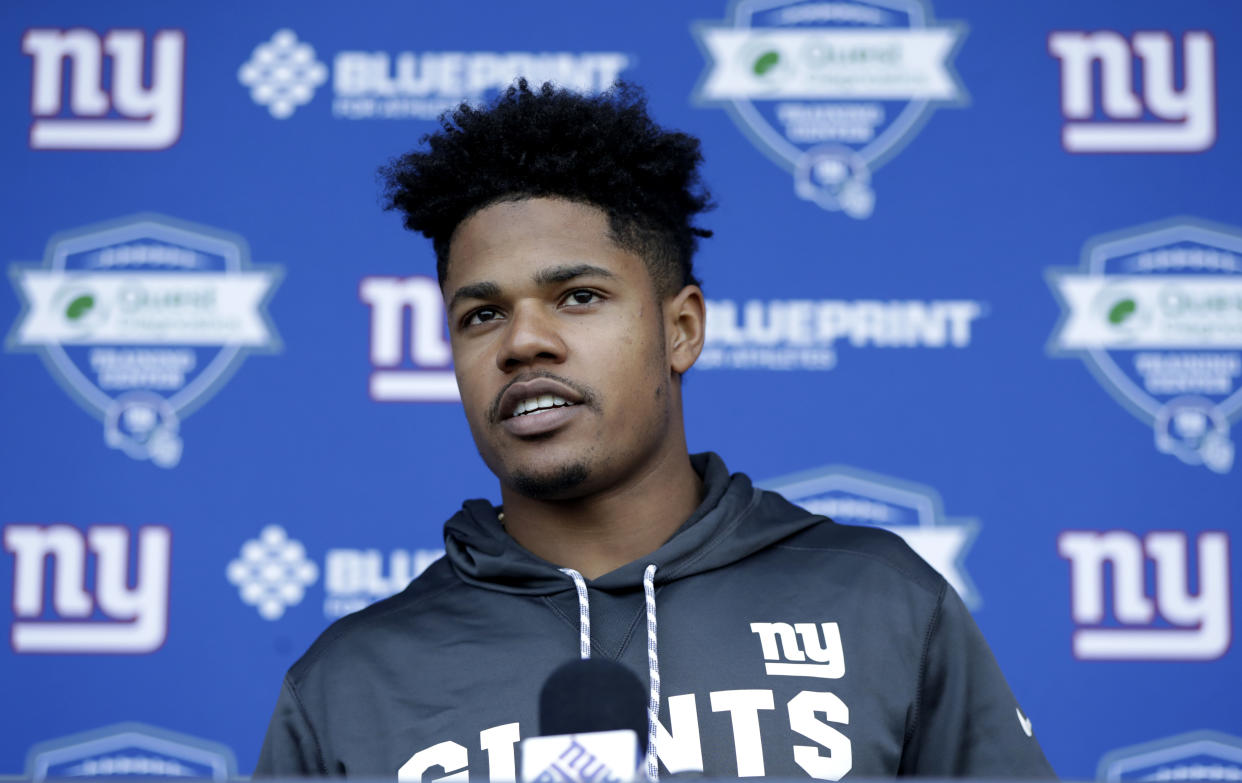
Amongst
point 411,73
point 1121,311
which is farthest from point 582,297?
point 1121,311

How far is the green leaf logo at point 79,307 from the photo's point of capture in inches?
92.9

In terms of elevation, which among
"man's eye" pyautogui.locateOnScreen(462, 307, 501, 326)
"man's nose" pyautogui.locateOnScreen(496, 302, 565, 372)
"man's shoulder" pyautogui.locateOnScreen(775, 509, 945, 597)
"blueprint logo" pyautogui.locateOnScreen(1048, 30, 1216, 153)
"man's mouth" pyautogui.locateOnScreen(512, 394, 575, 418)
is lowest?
"man's shoulder" pyautogui.locateOnScreen(775, 509, 945, 597)

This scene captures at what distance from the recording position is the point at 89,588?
2287 millimetres

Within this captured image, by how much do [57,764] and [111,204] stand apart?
96cm

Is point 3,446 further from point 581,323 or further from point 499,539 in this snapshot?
point 581,323

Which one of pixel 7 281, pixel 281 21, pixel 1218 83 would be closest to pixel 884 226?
pixel 1218 83

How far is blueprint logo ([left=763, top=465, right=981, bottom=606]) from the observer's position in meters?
2.29

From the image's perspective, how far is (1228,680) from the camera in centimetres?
223

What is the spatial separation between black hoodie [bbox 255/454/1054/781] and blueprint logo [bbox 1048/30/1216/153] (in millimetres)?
1257

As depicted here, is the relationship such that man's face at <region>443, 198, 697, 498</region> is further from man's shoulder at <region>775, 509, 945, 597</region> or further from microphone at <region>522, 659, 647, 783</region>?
microphone at <region>522, 659, 647, 783</region>

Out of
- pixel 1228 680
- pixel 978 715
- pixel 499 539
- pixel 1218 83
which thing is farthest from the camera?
pixel 1218 83

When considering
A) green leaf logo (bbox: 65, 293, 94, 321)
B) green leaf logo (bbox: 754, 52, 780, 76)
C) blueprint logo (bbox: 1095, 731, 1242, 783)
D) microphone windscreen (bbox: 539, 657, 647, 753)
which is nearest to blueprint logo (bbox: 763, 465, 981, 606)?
blueprint logo (bbox: 1095, 731, 1242, 783)

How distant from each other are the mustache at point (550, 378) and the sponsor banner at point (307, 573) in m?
1.01

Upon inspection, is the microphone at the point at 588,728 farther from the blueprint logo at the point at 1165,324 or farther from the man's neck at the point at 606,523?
the blueprint logo at the point at 1165,324
